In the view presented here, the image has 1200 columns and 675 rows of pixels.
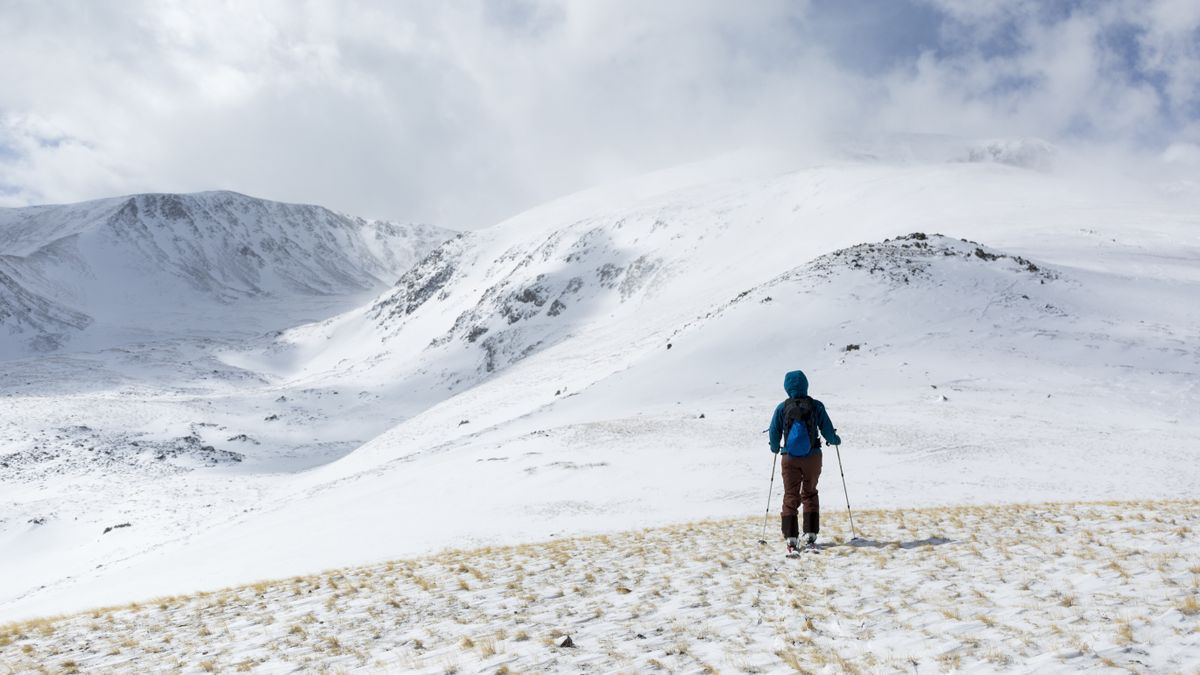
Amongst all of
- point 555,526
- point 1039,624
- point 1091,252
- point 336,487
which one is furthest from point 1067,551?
point 1091,252

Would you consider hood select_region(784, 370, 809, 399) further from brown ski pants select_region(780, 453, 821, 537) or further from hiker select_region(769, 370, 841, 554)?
brown ski pants select_region(780, 453, 821, 537)

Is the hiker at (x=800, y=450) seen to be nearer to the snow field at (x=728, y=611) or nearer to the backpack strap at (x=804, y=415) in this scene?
the backpack strap at (x=804, y=415)

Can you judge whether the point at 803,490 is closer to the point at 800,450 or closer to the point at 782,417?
the point at 800,450

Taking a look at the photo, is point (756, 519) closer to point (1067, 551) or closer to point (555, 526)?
point (555, 526)

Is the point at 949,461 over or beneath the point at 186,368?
beneath

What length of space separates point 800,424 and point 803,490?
1.23 m

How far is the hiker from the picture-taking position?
11.5 metres

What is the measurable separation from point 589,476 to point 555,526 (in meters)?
4.93

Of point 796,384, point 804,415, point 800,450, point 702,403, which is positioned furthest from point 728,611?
point 702,403

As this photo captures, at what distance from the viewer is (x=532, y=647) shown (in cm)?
713

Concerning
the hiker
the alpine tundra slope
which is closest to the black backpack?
the hiker

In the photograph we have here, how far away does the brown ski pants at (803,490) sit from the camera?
1155cm

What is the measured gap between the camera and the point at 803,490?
1178cm

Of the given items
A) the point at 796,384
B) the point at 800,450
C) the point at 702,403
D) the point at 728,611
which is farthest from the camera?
the point at 702,403
